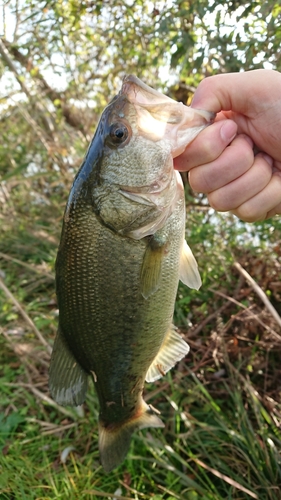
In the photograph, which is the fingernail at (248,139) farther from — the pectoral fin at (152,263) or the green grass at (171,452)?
the green grass at (171,452)

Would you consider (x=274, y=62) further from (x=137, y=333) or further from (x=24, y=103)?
(x=24, y=103)

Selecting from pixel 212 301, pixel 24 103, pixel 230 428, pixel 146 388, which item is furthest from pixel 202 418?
pixel 24 103

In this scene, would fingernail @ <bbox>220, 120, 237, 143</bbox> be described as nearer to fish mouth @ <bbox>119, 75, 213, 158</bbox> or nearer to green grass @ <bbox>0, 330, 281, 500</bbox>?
fish mouth @ <bbox>119, 75, 213, 158</bbox>

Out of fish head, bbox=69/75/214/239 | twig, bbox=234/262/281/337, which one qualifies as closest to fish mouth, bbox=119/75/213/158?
fish head, bbox=69/75/214/239

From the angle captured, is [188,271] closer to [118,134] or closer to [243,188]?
[243,188]

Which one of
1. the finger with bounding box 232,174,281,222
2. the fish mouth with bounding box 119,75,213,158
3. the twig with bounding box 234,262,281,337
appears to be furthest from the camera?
the twig with bounding box 234,262,281,337

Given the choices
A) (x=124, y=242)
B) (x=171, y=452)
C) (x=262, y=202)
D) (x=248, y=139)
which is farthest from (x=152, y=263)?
(x=171, y=452)

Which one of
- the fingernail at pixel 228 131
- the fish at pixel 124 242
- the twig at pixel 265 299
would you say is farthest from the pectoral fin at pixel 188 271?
the twig at pixel 265 299
